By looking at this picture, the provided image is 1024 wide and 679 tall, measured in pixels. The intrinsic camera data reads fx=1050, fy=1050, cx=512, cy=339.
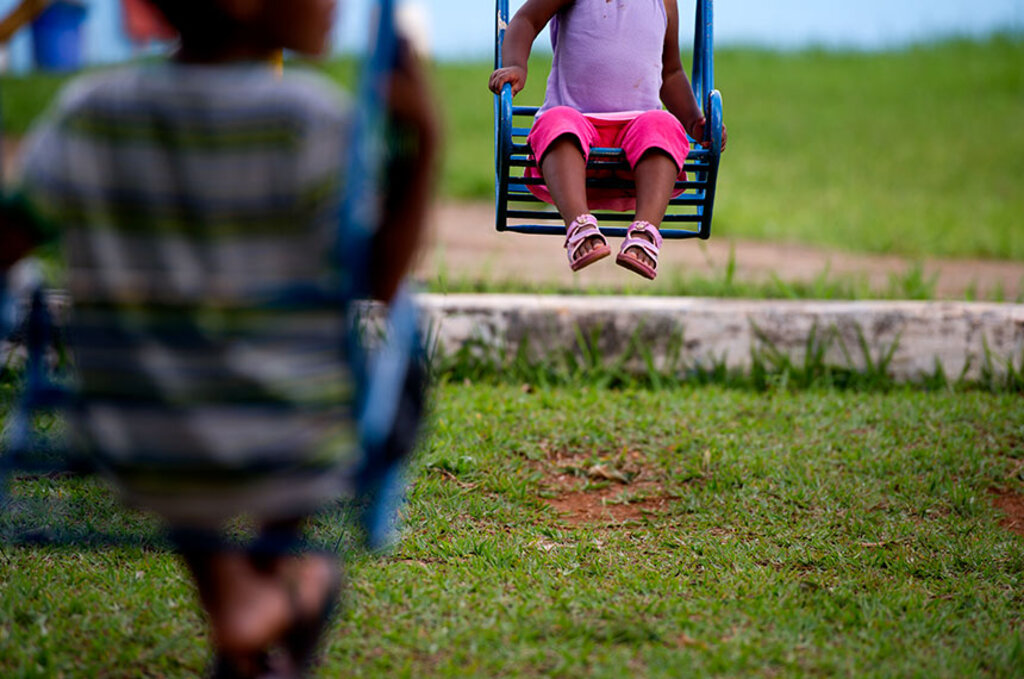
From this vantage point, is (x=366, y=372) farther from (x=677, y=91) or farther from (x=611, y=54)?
(x=677, y=91)

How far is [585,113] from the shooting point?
3.14 m

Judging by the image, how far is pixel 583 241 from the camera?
2.79m

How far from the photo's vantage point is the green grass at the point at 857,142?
8.06 m

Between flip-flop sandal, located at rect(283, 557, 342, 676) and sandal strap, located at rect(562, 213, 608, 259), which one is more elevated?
sandal strap, located at rect(562, 213, 608, 259)

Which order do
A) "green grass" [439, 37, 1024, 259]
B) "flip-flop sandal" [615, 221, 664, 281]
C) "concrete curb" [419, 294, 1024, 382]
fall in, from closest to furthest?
"flip-flop sandal" [615, 221, 664, 281] < "concrete curb" [419, 294, 1024, 382] < "green grass" [439, 37, 1024, 259]

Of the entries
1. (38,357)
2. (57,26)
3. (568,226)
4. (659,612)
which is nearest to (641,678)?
(659,612)

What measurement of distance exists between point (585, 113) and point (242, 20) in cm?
178

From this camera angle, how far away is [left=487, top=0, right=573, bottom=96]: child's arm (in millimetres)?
3038

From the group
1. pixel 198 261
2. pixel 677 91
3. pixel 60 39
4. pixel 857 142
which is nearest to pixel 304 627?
pixel 198 261

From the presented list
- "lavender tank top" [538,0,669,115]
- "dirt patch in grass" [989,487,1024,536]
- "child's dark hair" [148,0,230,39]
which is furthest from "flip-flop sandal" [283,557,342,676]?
"dirt patch in grass" [989,487,1024,536]

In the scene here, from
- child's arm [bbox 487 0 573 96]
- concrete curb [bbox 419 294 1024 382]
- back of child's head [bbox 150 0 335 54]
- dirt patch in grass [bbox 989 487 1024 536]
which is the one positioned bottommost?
dirt patch in grass [bbox 989 487 1024 536]

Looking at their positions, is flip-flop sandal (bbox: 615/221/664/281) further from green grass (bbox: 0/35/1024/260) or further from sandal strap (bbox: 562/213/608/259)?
green grass (bbox: 0/35/1024/260)

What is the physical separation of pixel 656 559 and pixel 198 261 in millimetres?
1891

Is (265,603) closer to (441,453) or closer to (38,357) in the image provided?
(38,357)
